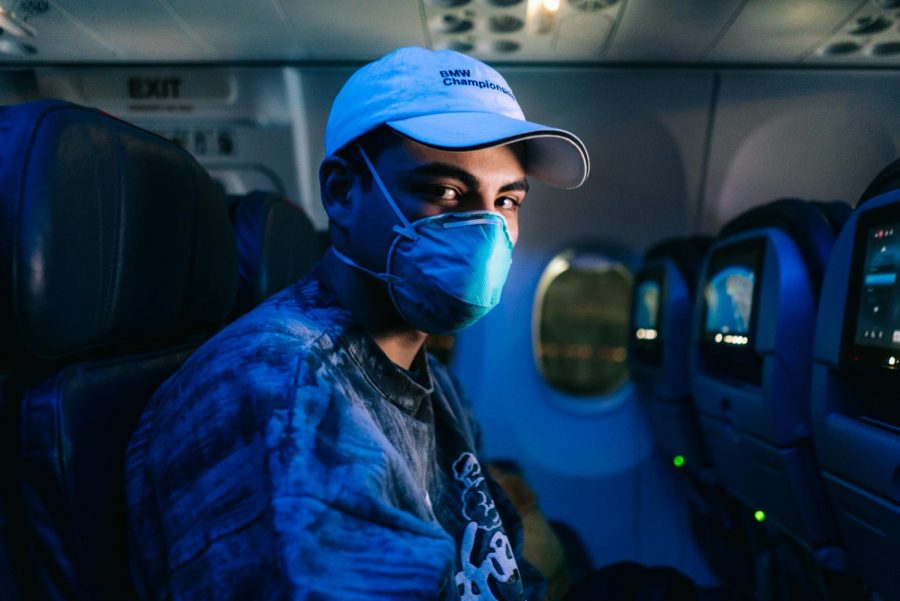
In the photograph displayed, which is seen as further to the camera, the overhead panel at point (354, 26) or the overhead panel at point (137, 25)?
the overhead panel at point (354, 26)

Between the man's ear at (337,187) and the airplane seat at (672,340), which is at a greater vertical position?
the man's ear at (337,187)

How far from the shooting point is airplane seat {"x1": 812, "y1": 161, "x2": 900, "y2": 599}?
1309 millimetres

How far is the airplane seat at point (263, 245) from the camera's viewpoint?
1998 mm

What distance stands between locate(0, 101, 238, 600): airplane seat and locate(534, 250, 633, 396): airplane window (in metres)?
2.76

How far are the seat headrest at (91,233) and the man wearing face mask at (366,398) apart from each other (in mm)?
205

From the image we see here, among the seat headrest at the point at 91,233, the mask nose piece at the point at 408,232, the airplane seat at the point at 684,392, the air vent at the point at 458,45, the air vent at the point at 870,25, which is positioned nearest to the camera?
the seat headrest at the point at 91,233

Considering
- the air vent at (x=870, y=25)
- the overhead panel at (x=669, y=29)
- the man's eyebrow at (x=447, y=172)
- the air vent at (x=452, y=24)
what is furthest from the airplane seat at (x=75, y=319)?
the overhead panel at (x=669, y=29)

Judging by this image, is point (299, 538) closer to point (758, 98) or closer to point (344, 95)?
point (344, 95)

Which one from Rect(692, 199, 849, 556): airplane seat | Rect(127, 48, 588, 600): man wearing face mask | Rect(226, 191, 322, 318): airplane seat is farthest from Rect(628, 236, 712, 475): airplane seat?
Rect(226, 191, 322, 318): airplane seat

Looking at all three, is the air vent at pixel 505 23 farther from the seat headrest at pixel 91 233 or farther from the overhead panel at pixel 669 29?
the seat headrest at pixel 91 233

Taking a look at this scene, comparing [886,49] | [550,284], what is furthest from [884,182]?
[550,284]

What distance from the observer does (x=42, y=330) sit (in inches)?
37.5

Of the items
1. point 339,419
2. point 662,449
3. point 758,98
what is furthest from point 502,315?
point 339,419

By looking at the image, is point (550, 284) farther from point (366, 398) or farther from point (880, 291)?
point (366, 398)
